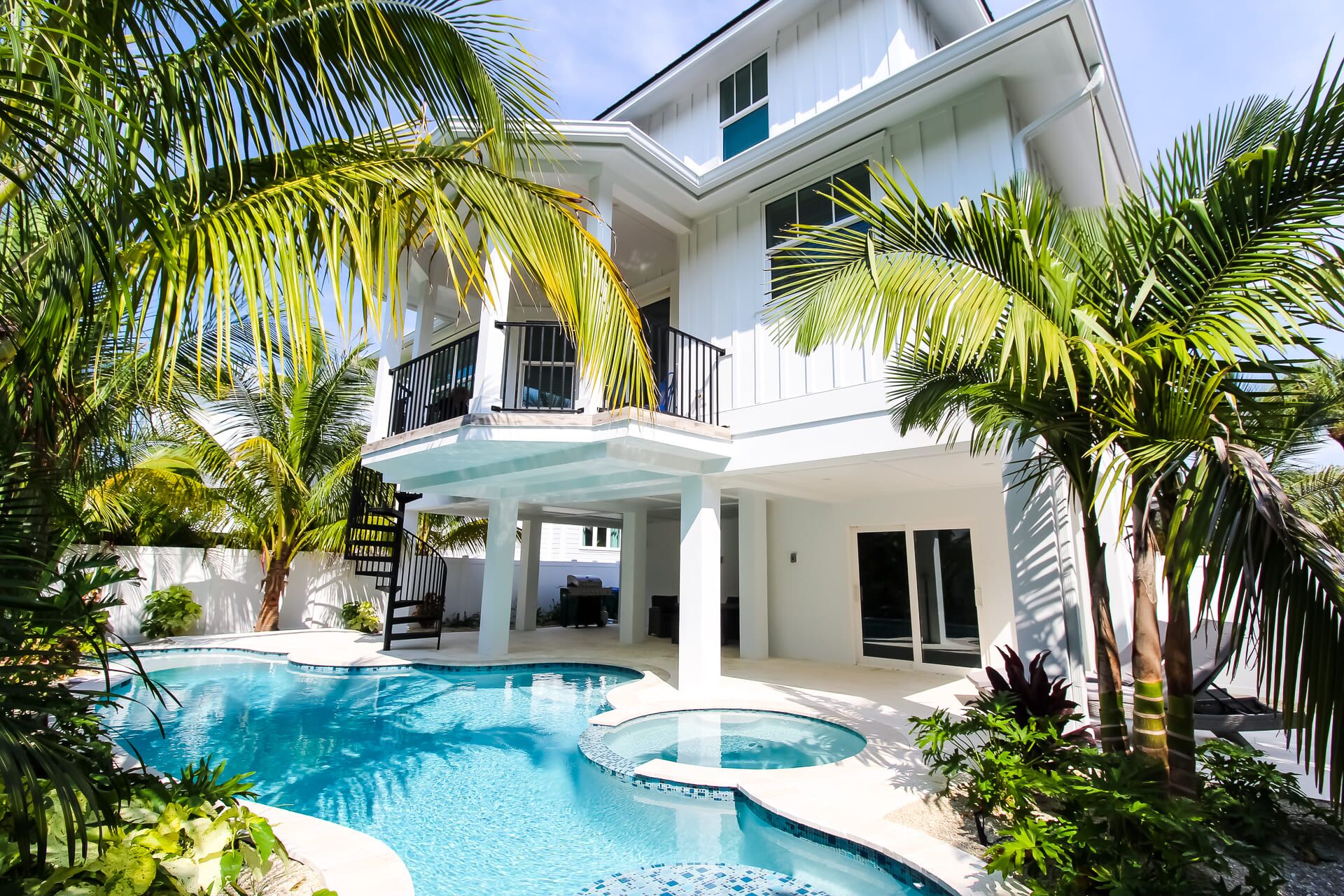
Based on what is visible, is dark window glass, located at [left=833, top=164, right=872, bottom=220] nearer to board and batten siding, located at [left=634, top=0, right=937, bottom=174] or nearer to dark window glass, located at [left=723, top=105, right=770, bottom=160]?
board and batten siding, located at [left=634, top=0, right=937, bottom=174]

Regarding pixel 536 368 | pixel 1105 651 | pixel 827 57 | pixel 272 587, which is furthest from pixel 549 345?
pixel 272 587

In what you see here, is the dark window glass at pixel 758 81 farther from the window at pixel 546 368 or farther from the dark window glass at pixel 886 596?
the dark window glass at pixel 886 596

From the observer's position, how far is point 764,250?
8711 millimetres

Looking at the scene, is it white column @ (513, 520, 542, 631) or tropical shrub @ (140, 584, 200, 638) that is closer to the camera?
tropical shrub @ (140, 584, 200, 638)

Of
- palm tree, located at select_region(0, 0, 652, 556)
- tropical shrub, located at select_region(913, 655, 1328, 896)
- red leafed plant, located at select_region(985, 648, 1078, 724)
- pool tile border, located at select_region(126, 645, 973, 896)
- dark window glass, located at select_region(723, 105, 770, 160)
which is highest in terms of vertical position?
dark window glass, located at select_region(723, 105, 770, 160)

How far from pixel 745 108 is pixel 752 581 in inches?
306

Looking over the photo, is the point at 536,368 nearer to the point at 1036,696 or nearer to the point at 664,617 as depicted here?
the point at 664,617

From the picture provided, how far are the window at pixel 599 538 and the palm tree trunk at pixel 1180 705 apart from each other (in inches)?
927

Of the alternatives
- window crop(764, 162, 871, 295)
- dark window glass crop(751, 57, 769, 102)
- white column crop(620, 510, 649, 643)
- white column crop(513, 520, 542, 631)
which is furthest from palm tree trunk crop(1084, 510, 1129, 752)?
white column crop(513, 520, 542, 631)

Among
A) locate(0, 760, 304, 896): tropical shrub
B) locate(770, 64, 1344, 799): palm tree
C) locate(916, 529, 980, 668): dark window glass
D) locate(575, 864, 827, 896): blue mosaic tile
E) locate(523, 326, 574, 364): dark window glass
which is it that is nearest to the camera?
locate(0, 760, 304, 896): tropical shrub

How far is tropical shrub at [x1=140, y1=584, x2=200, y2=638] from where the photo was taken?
12977 millimetres

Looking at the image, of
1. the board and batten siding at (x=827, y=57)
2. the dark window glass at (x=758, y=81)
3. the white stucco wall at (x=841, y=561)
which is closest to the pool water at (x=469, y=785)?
the white stucco wall at (x=841, y=561)

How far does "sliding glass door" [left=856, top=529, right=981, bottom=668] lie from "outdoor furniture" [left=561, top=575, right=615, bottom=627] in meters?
9.36

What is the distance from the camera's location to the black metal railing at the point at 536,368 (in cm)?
776
